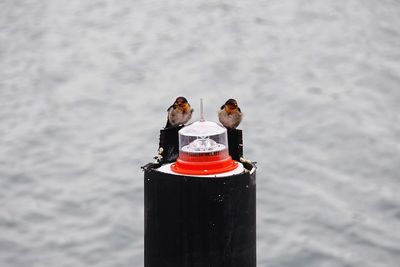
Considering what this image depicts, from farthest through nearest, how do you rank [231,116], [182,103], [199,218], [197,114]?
[197,114] < [231,116] < [182,103] < [199,218]

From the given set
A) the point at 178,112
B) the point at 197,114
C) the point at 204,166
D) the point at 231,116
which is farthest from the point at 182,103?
the point at 197,114

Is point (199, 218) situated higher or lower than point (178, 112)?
lower

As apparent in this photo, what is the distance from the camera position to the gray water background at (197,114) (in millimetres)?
11109

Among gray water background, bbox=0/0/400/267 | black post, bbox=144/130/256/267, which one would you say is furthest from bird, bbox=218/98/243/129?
gray water background, bbox=0/0/400/267

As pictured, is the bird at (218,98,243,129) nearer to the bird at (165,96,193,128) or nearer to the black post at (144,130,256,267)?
the bird at (165,96,193,128)

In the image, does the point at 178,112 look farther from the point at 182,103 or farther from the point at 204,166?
the point at 204,166

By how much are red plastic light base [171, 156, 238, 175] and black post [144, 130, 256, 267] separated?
0.09m

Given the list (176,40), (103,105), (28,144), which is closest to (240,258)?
(28,144)

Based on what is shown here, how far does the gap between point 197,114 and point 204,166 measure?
9.05 meters

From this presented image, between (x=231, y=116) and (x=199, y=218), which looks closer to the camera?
(x=199, y=218)

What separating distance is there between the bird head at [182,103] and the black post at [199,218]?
181 cm

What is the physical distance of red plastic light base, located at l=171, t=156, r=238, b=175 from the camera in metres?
4.74

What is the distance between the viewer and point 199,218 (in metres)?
4.68

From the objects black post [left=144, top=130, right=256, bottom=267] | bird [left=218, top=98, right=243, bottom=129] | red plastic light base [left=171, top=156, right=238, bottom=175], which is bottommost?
black post [left=144, top=130, right=256, bottom=267]
